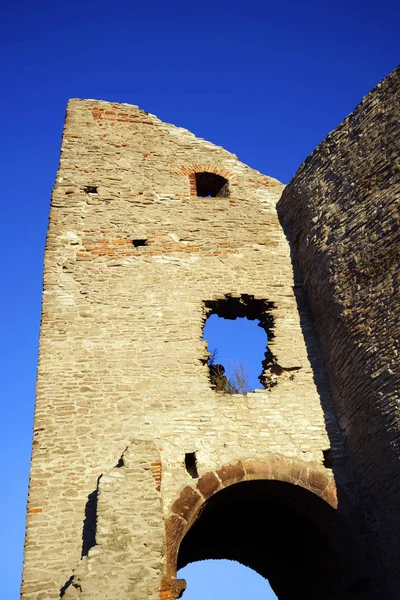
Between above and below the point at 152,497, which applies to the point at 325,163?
above

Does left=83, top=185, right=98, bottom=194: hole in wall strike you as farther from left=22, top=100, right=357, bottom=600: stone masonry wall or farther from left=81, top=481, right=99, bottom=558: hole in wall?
left=81, top=481, right=99, bottom=558: hole in wall

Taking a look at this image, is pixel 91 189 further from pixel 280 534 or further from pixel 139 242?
pixel 280 534

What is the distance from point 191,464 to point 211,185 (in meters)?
5.10

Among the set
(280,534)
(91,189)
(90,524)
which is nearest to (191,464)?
(90,524)

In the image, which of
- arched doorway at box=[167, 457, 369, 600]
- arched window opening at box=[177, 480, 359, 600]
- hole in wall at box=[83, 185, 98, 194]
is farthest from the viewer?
hole in wall at box=[83, 185, 98, 194]

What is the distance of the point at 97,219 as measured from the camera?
8844 millimetres

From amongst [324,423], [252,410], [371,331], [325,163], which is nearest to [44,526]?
[252,410]

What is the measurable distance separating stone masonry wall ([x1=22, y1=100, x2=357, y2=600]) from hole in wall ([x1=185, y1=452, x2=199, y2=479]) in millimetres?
72

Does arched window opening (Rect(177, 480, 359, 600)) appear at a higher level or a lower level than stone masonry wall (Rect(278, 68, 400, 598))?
lower

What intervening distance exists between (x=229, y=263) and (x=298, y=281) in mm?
1031

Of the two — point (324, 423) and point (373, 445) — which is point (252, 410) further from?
point (373, 445)

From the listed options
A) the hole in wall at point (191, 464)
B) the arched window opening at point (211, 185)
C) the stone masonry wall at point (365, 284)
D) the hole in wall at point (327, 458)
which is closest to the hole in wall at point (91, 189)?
the arched window opening at point (211, 185)

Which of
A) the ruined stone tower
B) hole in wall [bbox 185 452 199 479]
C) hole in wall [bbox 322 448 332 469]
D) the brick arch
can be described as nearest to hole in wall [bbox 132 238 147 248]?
the ruined stone tower

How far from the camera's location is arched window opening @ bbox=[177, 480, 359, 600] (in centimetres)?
684
